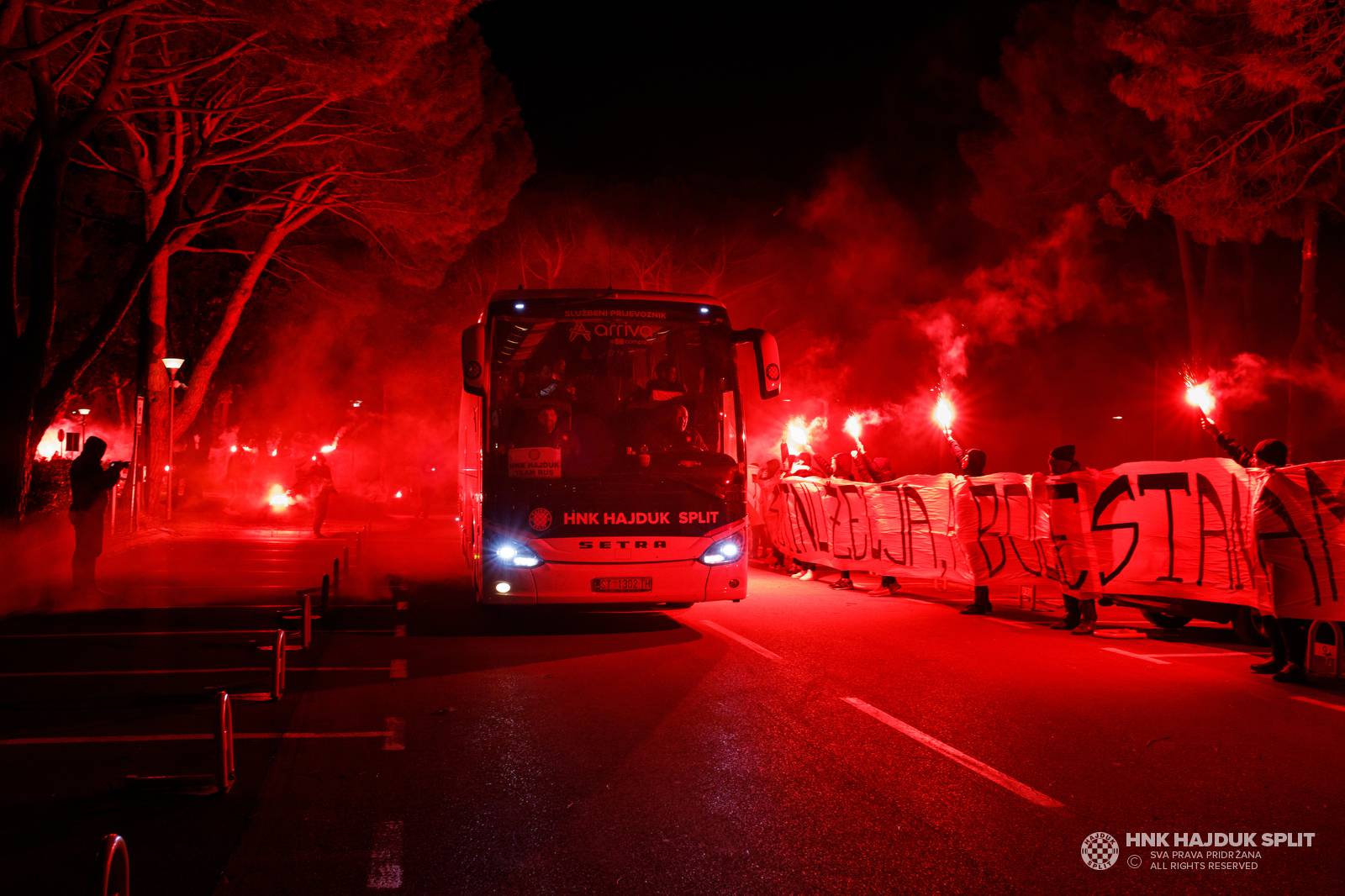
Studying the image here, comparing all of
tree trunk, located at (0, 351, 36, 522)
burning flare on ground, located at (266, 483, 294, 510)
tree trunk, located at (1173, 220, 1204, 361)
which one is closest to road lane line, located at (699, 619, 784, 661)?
tree trunk, located at (0, 351, 36, 522)

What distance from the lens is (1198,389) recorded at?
1362cm

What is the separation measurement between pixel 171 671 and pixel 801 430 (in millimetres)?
20319

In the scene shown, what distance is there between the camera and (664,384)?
11758 millimetres

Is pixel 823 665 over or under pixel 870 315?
under

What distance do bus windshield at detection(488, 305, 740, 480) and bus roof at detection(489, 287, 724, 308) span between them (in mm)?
155

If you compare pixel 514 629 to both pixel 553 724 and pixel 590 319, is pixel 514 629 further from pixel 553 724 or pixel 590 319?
pixel 553 724

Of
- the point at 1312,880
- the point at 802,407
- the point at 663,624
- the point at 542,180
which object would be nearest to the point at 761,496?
the point at 663,624

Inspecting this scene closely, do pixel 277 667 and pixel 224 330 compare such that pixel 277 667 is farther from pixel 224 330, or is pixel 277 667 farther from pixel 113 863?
pixel 224 330

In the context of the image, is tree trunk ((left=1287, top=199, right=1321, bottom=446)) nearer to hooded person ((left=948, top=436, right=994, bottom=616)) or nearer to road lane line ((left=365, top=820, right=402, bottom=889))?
hooded person ((left=948, top=436, right=994, bottom=616))

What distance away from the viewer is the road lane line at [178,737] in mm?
6754

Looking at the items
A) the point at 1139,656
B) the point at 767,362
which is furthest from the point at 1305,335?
the point at 767,362

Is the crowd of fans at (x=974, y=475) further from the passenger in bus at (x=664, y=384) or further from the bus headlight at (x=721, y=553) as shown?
the passenger in bus at (x=664, y=384)

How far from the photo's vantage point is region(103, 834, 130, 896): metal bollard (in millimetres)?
3355

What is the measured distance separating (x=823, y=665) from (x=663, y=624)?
3309mm
